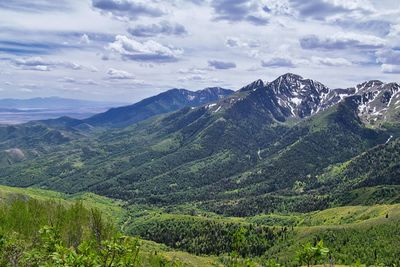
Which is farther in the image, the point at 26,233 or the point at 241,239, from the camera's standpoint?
the point at 26,233

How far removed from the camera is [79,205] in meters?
166

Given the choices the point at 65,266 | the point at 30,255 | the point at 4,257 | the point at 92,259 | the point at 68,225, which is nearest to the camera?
the point at 65,266

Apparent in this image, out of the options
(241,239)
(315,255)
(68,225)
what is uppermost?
(315,255)

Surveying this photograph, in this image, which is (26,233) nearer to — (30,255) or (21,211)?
(21,211)

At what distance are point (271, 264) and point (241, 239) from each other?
36844 millimetres

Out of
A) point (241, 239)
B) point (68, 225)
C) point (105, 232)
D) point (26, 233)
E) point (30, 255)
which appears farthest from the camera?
point (105, 232)

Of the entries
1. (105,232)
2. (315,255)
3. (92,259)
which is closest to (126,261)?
(92,259)

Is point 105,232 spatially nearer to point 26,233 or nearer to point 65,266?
point 26,233

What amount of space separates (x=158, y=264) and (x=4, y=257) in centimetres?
7365

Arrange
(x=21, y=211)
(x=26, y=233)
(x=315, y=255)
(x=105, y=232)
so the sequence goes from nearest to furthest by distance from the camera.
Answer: (x=315, y=255) → (x=26, y=233) → (x=21, y=211) → (x=105, y=232)

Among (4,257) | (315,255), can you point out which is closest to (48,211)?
(4,257)

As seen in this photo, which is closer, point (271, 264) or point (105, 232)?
point (271, 264)

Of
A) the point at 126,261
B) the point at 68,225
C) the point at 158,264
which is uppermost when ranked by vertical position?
the point at 126,261

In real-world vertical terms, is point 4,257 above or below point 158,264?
above
